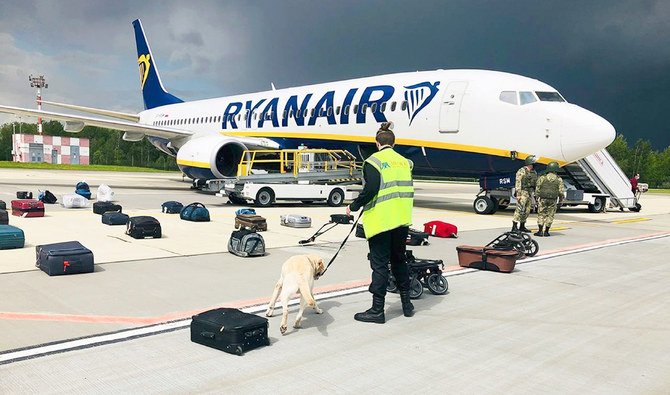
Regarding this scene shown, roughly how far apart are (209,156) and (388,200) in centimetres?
1491

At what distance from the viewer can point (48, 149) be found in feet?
385

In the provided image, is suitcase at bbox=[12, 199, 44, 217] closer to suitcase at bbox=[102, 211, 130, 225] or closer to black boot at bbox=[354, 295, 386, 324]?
suitcase at bbox=[102, 211, 130, 225]

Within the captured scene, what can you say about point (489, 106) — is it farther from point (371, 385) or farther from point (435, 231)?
point (371, 385)

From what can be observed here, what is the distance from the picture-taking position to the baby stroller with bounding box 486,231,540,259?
26.6 ft

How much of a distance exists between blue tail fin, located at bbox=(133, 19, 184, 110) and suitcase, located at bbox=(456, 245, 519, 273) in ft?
85.1

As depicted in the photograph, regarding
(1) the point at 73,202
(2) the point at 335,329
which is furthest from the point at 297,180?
(2) the point at 335,329

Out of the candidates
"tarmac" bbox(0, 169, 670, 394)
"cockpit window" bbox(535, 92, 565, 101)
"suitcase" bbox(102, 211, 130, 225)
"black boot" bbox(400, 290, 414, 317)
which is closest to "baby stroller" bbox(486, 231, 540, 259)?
"tarmac" bbox(0, 169, 670, 394)

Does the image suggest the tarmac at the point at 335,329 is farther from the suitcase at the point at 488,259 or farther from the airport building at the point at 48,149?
the airport building at the point at 48,149

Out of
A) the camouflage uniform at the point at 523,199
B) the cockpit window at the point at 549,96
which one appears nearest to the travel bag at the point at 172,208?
the camouflage uniform at the point at 523,199

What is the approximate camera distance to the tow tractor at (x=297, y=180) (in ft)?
53.1

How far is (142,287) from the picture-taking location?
19.6 feet

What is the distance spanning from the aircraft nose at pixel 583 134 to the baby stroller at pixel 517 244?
569 cm

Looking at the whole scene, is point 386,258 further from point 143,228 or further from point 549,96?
point 549,96

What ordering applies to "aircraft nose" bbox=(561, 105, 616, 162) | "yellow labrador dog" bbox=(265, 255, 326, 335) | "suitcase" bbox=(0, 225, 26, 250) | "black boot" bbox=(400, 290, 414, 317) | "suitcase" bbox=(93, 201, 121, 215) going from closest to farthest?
"yellow labrador dog" bbox=(265, 255, 326, 335), "black boot" bbox=(400, 290, 414, 317), "suitcase" bbox=(0, 225, 26, 250), "suitcase" bbox=(93, 201, 121, 215), "aircraft nose" bbox=(561, 105, 616, 162)
